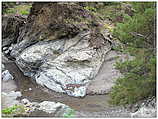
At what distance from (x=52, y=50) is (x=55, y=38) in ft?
2.06

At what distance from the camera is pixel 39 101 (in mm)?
9031

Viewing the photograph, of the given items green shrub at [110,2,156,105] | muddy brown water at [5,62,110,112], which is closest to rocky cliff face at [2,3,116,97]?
muddy brown water at [5,62,110,112]

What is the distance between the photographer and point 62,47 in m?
11.3

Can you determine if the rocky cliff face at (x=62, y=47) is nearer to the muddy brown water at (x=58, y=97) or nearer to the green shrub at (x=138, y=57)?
the muddy brown water at (x=58, y=97)

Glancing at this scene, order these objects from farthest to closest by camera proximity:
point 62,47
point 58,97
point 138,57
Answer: point 62,47, point 58,97, point 138,57

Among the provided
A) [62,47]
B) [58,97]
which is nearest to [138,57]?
[58,97]

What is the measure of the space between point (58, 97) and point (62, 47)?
98.1 inches

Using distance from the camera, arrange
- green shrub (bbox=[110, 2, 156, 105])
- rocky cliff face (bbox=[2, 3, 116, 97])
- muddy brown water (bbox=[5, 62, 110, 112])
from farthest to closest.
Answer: rocky cliff face (bbox=[2, 3, 116, 97]), muddy brown water (bbox=[5, 62, 110, 112]), green shrub (bbox=[110, 2, 156, 105])

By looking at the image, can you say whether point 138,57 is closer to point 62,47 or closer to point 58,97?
point 58,97

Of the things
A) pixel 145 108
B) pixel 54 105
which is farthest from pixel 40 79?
pixel 145 108

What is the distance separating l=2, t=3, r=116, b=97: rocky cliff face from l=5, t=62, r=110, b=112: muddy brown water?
11.1 inches

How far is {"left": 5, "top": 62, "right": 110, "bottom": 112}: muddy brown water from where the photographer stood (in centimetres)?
843

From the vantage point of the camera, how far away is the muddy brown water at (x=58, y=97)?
843 centimetres

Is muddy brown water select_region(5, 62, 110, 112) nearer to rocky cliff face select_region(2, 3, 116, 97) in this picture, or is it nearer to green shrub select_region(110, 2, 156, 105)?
rocky cliff face select_region(2, 3, 116, 97)
